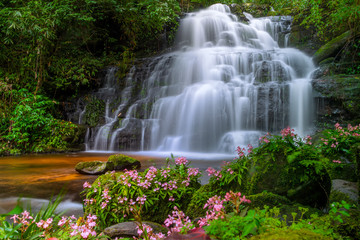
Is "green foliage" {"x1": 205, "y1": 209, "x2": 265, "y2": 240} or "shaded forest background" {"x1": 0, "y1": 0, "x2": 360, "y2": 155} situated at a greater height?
"shaded forest background" {"x1": 0, "y1": 0, "x2": 360, "y2": 155}

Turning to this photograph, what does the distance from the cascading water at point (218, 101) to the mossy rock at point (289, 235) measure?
344 inches

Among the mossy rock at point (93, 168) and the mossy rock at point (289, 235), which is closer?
the mossy rock at point (289, 235)

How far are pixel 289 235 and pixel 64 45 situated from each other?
728 inches

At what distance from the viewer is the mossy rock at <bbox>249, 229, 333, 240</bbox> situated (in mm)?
1316

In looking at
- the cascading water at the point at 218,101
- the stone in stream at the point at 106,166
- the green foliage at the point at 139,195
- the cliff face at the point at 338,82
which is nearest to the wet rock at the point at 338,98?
the cliff face at the point at 338,82

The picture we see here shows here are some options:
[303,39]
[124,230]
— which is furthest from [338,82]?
[124,230]

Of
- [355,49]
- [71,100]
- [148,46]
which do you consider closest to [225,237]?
[355,49]

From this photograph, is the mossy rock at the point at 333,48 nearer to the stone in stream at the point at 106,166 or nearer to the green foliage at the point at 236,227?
the stone in stream at the point at 106,166

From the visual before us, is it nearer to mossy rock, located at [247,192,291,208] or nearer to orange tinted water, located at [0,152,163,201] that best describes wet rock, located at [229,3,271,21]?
orange tinted water, located at [0,152,163,201]

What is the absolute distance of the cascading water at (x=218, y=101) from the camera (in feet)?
35.2

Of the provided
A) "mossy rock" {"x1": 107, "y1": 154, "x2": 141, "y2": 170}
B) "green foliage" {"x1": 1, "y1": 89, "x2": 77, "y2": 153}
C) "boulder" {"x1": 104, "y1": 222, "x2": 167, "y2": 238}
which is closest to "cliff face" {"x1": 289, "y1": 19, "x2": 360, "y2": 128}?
"mossy rock" {"x1": 107, "y1": 154, "x2": 141, "y2": 170}

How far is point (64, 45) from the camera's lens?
55.1 ft

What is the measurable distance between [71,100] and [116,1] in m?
6.96

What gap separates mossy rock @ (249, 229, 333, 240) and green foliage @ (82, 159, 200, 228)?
205cm
